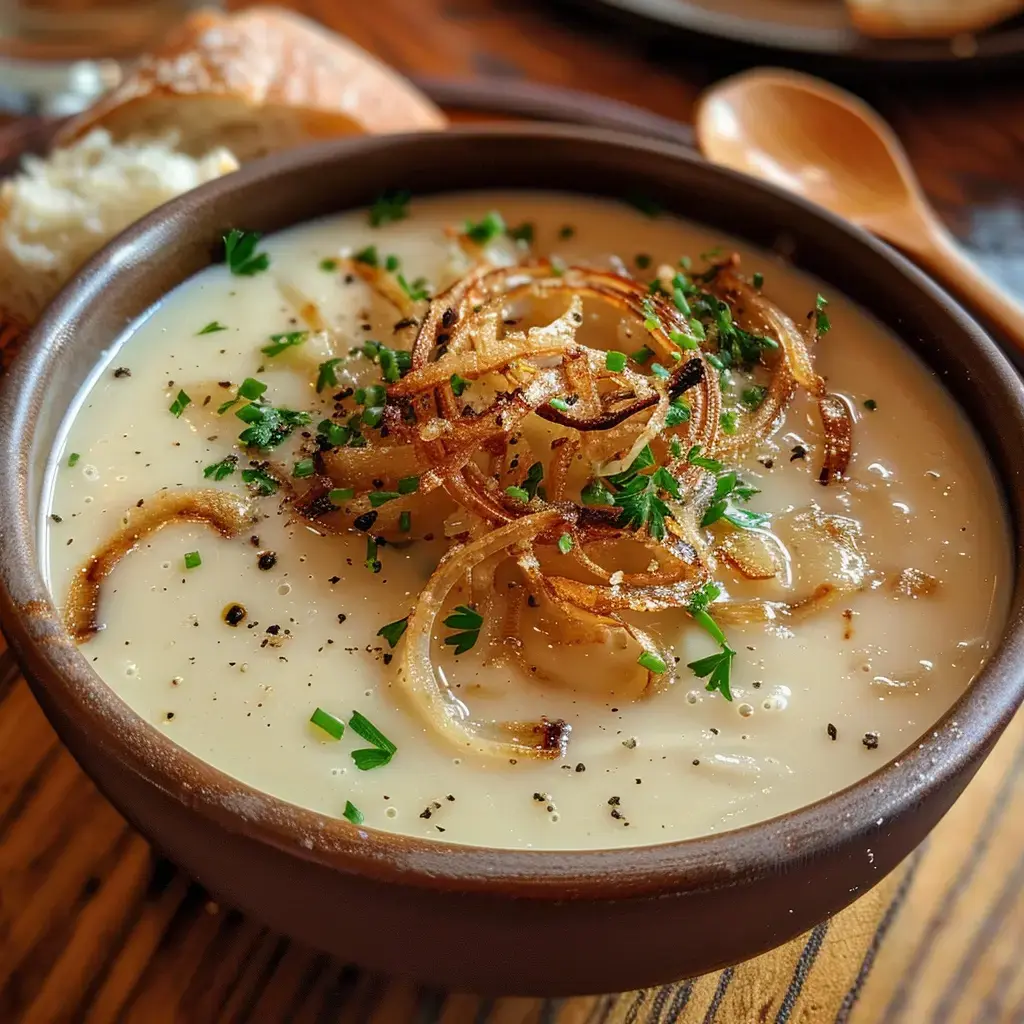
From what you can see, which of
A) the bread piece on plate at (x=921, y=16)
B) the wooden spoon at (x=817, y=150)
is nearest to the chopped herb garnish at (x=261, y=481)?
the wooden spoon at (x=817, y=150)

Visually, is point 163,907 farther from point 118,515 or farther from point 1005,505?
point 1005,505

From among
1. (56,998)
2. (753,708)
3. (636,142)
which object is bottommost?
(56,998)

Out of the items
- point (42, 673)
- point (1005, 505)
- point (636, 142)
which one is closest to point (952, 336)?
point (1005, 505)

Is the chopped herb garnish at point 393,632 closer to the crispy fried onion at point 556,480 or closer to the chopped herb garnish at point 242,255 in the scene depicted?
the crispy fried onion at point 556,480

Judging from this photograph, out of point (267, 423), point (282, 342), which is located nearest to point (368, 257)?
point (282, 342)

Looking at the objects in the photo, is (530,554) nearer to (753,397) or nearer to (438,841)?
(438,841)

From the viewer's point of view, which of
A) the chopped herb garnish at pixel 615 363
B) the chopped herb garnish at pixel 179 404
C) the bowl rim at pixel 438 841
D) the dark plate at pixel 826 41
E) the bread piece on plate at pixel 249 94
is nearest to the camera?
the bowl rim at pixel 438 841

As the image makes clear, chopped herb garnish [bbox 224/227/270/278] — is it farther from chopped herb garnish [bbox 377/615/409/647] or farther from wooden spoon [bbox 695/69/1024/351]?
wooden spoon [bbox 695/69/1024/351]
